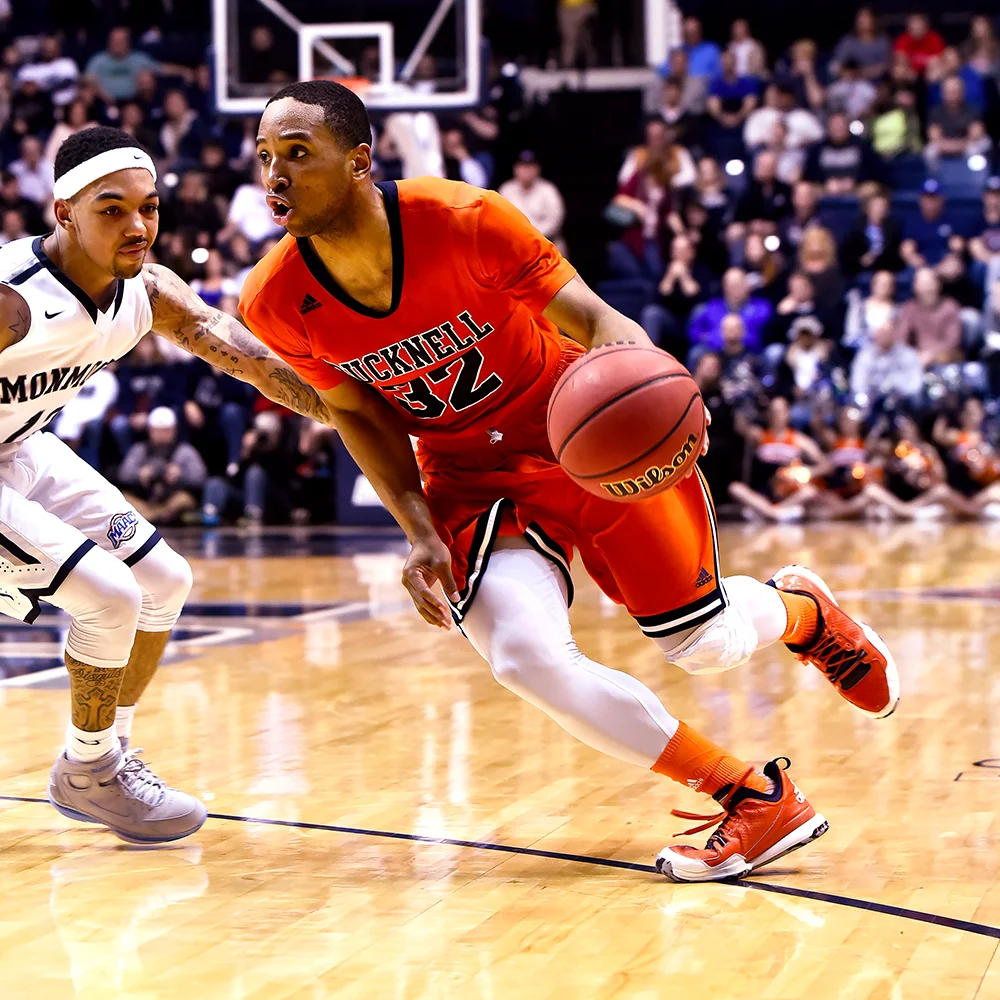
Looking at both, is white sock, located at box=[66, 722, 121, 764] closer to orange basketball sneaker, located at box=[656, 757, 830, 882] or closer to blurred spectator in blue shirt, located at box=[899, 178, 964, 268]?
orange basketball sneaker, located at box=[656, 757, 830, 882]

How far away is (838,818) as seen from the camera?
14.2 feet

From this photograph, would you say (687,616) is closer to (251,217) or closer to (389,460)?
(389,460)

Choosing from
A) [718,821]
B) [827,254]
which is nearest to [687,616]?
[718,821]

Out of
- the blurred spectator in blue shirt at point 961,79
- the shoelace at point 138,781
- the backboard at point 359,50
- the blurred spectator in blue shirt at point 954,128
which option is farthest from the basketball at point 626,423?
the blurred spectator in blue shirt at point 961,79

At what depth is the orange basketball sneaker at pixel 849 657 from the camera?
442 centimetres

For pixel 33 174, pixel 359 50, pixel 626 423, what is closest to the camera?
pixel 626 423

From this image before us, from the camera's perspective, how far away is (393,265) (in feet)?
12.6

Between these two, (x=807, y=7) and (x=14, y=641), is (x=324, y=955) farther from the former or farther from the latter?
(x=807, y=7)

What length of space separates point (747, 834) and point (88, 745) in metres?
1.76

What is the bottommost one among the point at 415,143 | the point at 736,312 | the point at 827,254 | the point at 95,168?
the point at 736,312

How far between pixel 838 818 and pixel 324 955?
5.59ft

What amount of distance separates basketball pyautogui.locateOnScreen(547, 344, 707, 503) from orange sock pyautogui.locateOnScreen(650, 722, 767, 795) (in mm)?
646

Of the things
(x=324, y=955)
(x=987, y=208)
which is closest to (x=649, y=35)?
(x=987, y=208)

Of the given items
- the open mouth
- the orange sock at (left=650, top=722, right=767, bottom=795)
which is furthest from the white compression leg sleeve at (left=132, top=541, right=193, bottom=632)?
the orange sock at (left=650, top=722, right=767, bottom=795)
